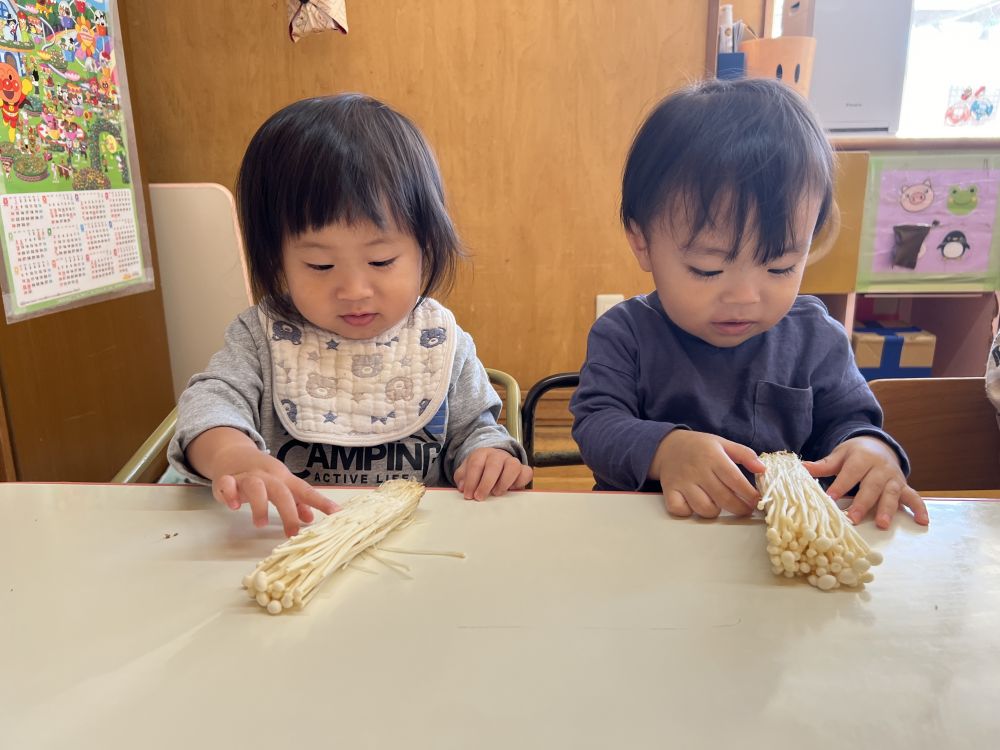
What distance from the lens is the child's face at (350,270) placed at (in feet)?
2.44

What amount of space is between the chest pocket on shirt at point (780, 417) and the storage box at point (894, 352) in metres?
1.51

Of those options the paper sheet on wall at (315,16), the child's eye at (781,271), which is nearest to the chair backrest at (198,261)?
the paper sheet on wall at (315,16)

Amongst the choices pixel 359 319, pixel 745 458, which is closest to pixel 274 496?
pixel 359 319

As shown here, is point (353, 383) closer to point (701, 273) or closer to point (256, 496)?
point (256, 496)

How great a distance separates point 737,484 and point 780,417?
331mm

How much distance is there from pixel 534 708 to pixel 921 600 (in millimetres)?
289

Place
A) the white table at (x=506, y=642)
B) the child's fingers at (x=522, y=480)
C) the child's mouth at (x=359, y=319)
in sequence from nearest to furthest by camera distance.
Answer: the white table at (x=506, y=642) → the child's fingers at (x=522, y=480) → the child's mouth at (x=359, y=319)

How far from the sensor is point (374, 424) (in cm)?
88

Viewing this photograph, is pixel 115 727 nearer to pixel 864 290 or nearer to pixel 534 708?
pixel 534 708

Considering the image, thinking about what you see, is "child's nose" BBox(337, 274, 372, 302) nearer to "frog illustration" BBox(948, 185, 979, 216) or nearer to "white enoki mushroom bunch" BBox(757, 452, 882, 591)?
"white enoki mushroom bunch" BBox(757, 452, 882, 591)

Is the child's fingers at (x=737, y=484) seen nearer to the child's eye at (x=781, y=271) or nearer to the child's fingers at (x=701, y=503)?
the child's fingers at (x=701, y=503)

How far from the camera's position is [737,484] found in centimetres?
60

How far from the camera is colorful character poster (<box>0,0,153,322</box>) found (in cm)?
146

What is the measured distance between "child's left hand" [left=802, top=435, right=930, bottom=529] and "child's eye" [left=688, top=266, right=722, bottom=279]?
0.72 ft
